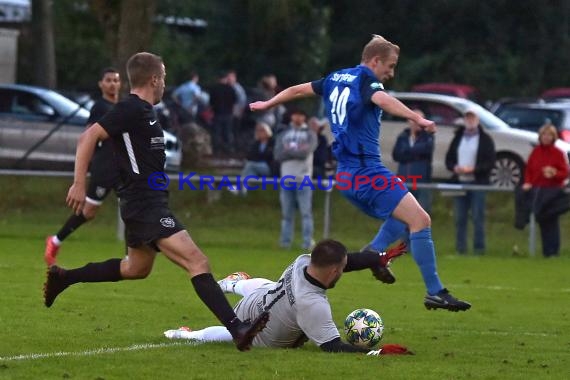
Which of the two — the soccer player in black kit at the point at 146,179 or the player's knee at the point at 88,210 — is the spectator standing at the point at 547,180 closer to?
the player's knee at the point at 88,210

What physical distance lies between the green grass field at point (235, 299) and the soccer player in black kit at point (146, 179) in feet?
1.40

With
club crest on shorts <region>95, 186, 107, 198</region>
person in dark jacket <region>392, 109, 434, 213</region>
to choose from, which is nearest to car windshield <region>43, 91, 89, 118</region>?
person in dark jacket <region>392, 109, 434, 213</region>

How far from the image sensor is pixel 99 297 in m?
13.0

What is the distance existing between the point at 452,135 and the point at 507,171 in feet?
4.09

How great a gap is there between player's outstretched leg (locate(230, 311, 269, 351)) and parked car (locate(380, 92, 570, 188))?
55.0 ft

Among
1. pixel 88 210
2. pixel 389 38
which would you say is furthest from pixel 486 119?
pixel 389 38

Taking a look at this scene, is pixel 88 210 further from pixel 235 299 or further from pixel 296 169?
pixel 296 169

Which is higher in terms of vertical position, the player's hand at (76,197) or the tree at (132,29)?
the tree at (132,29)

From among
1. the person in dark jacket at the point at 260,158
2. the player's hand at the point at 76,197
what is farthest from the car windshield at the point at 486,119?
the player's hand at the point at 76,197

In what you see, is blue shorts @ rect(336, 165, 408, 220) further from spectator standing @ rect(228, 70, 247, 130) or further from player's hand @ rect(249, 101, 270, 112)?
spectator standing @ rect(228, 70, 247, 130)

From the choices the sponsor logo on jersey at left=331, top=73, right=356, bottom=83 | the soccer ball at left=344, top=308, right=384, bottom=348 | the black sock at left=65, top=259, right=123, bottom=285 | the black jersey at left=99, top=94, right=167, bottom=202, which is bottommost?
the soccer ball at left=344, top=308, right=384, bottom=348

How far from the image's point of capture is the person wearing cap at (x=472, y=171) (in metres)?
20.1

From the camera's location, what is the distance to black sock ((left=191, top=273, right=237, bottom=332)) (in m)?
9.20

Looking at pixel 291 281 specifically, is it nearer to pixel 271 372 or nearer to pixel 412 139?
pixel 271 372
